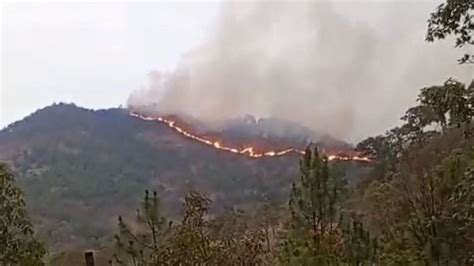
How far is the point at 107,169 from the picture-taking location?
82.4 m

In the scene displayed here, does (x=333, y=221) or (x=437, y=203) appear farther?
(x=333, y=221)

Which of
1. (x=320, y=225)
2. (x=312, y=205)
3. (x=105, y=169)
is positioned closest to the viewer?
(x=320, y=225)

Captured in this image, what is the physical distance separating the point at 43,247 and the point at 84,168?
7435cm

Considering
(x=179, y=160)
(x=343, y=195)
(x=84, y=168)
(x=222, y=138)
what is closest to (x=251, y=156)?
(x=179, y=160)

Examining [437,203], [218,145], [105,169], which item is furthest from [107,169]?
[437,203]

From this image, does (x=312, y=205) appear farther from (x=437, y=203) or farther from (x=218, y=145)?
(x=218, y=145)

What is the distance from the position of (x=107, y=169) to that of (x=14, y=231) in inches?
2992

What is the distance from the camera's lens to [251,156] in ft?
320

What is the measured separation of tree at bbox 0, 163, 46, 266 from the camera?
7.20 metres

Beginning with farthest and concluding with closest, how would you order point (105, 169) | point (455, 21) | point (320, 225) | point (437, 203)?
1. point (105, 169)
2. point (320, 225)
3. point (437, 203)
4. point (455, 21)

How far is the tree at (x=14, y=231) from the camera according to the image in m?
7.20

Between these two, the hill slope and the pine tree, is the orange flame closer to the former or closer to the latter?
the hill slope

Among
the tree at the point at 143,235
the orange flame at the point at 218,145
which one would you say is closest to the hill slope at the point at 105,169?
the orange flame at the point at 218,145

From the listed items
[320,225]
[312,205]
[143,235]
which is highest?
[312,205]
